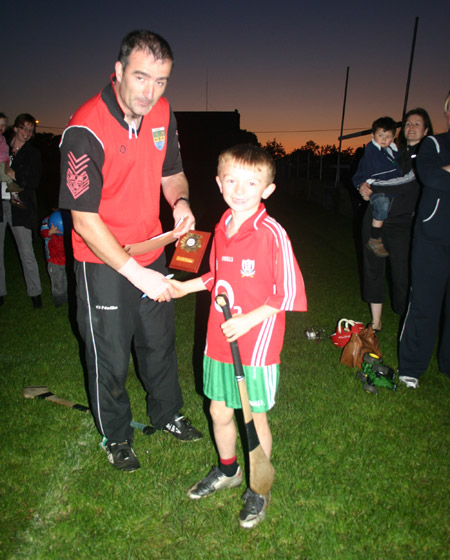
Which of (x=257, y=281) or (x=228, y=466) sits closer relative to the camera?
(x=257, y=281)

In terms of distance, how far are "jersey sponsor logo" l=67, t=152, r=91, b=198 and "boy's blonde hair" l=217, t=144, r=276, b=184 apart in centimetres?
76

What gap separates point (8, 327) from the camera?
546 cm

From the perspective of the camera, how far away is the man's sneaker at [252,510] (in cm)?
248

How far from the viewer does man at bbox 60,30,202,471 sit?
7.56 feet

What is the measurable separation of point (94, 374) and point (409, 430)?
8.37ft

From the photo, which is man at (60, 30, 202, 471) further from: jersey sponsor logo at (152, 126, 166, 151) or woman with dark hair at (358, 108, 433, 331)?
woman with dark hair at (358, 108, 433, 331)

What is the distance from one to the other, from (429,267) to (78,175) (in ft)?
9.90

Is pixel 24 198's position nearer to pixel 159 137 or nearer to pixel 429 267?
pixel 159 137

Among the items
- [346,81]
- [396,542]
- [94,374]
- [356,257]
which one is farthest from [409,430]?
[346,81]

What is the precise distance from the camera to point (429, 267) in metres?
3.68

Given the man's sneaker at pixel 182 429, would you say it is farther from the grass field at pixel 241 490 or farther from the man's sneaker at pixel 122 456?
the man's sneaker at pixel 122 456

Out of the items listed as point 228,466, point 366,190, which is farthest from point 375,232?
point 228,466

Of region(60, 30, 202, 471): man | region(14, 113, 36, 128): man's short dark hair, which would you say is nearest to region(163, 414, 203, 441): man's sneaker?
region(60, 30, 202, 471): man

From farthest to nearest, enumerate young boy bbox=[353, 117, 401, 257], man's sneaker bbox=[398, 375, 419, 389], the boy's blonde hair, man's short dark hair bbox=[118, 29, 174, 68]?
young boy bbox=[353, 117, 401, 257] → man's sneaker bbox=[398, 375, 419, 389] → man's short dark hair bbox=[118, 29, 174, 68] → the boy's blonde hair
